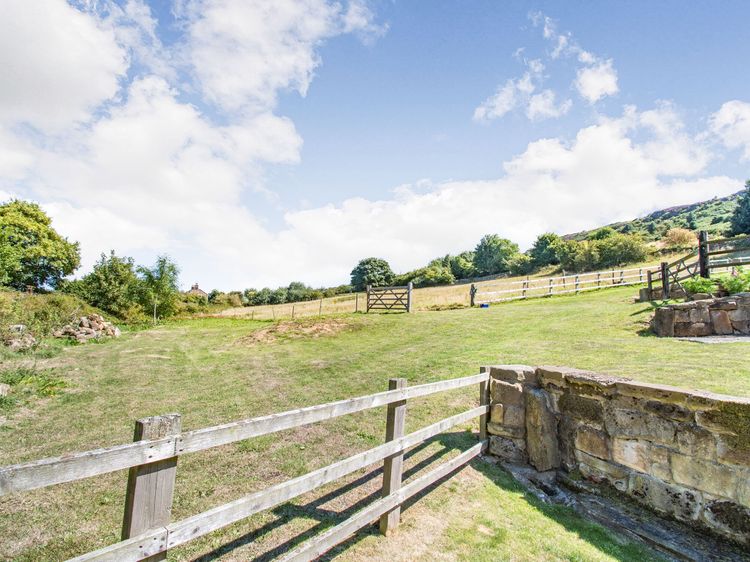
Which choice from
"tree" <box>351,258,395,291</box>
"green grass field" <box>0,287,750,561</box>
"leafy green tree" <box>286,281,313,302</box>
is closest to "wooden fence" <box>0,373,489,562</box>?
"green grass field" <box>0,287,750,561</box>

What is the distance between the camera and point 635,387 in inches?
162

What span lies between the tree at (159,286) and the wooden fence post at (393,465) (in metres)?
29.0

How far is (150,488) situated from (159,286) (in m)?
30.7

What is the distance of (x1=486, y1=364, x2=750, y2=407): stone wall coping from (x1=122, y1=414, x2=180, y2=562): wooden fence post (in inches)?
172

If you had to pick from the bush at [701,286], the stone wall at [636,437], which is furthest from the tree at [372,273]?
the stone wall at [636,437]

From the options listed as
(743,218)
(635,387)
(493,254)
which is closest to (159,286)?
(635,387)

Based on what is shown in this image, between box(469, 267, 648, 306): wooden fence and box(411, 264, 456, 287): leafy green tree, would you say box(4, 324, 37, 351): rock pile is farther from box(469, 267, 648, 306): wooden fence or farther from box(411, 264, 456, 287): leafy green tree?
box(411, 264, 456, 287): leafy green tree

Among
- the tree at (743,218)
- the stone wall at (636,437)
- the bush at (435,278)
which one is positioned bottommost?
the stone wall at (636,437)

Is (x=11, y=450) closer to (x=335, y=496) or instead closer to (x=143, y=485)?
(x=335, y=496)

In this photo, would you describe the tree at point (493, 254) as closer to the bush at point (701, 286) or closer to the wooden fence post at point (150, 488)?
the bush at point (701, 286)

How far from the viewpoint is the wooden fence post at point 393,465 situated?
349cm

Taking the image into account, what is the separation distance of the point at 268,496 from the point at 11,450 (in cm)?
543

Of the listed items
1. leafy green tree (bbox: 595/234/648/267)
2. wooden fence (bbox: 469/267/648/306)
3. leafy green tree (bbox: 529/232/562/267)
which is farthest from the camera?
leafy green tree (bbox: 529/232/562/267)

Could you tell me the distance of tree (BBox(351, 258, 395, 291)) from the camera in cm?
6267
